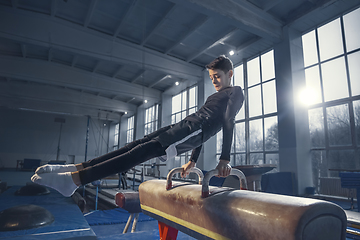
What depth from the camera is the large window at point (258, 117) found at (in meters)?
7.74

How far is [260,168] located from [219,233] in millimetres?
2563

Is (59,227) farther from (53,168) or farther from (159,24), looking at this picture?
(159,24)

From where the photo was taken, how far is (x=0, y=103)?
14.9m

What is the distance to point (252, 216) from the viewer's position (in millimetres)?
1040

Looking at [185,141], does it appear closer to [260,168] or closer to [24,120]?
[260,168]

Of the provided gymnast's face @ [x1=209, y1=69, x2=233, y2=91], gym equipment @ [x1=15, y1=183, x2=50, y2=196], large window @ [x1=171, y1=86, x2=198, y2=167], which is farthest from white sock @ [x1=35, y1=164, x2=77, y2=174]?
large window @ [x1=171, y1=86, x2=198, y2=167]

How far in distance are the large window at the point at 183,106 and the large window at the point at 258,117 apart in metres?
2.81

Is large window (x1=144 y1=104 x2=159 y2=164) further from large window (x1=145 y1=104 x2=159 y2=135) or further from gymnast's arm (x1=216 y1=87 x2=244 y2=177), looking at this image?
gymnast's arm (x1=216 y1=87 x2=244 y2=177)

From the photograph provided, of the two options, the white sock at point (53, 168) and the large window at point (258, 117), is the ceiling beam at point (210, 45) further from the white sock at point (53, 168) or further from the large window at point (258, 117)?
the white sock at point (53, 168)

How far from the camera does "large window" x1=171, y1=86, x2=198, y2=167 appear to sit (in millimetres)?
11652

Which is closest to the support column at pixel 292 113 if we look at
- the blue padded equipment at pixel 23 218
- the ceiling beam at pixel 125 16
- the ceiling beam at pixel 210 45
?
the ceiling beam at pixel 210 45

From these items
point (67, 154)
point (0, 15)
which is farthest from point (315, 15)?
point (67, 154)

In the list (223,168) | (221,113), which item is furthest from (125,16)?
(223,168)

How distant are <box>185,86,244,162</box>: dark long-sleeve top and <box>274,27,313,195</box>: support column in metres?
5.41
